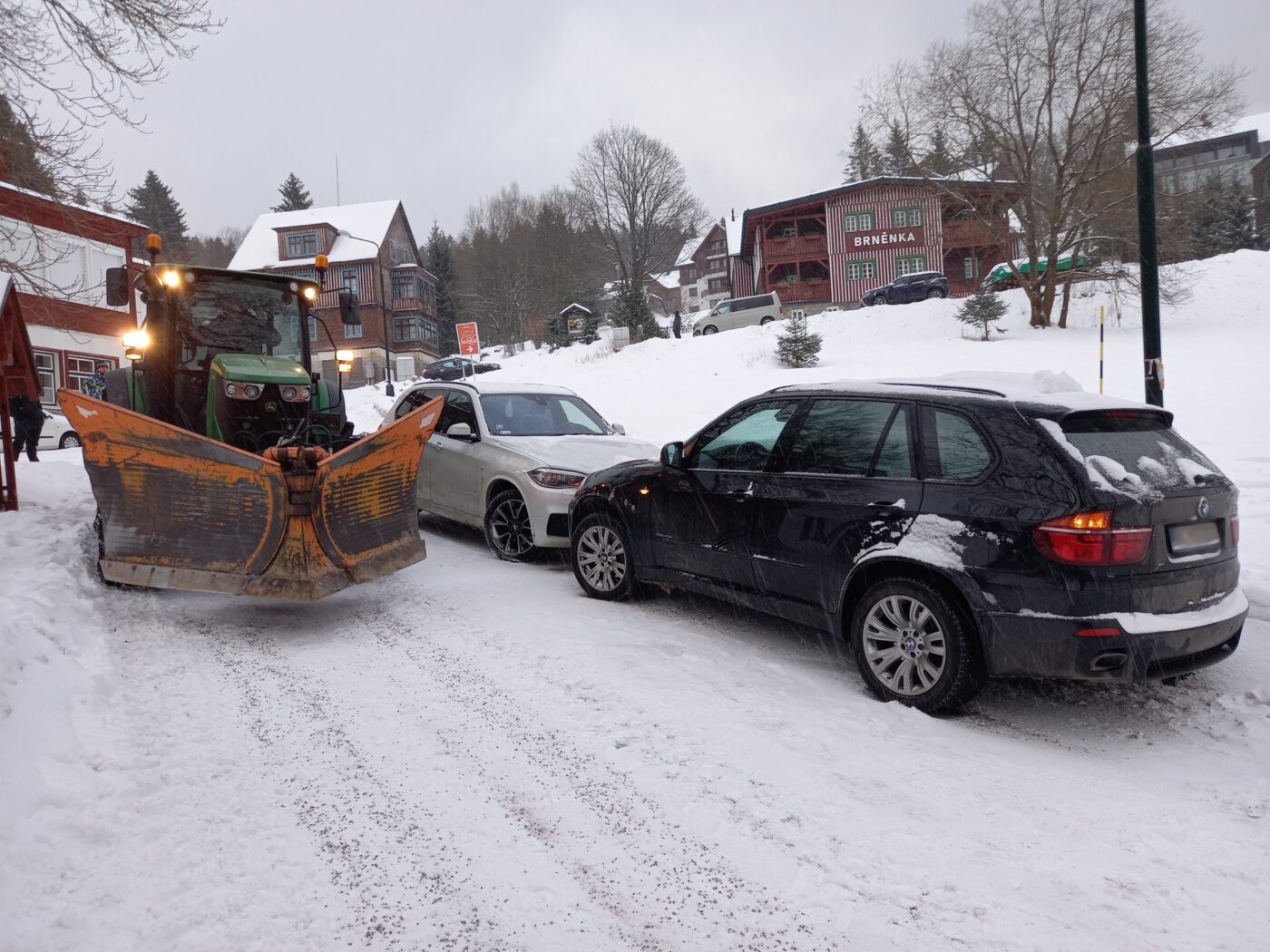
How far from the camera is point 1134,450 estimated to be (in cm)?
426

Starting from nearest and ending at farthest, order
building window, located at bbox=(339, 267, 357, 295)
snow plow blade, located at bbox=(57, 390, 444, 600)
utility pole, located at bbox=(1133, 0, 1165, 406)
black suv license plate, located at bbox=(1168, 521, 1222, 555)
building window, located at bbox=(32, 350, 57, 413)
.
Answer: black suv license plate, located at bbox=(1168, 521, 1222, 555)
snow plow blade, located at bbox=(57, 390, 444, 600)
utility pole, located at bbox=(1133, 0, 1165, 406)
building window, located at bbox=(339, 267, 357, 295)
building window, located at bbox=(32, 350, 57, 413)

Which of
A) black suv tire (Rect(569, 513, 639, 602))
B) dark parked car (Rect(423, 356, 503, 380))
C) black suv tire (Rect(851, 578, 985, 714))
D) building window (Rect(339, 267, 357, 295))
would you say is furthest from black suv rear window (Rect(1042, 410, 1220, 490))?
dark parked car (Rect(423, 356, 503, 380))

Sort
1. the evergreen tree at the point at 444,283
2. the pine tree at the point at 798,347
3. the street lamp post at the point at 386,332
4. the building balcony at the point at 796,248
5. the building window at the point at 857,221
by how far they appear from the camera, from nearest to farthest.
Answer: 1. the pine tree at the point at 798,347
2. the street lamp post at the point at 386,332
3. the building window at the point at 857,221
4. the building balcony at the point at 796,248
5. the evergreen tree at the point at 444,283

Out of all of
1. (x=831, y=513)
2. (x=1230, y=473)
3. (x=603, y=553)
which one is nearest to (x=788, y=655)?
(x=831, y=513)

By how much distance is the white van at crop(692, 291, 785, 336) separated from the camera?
141 feet

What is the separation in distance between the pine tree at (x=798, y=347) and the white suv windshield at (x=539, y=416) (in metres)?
17.2

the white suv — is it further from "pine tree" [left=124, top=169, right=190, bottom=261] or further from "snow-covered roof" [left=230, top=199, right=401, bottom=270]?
"pine tree" [left=124, top=169, right=190, bottom=261]

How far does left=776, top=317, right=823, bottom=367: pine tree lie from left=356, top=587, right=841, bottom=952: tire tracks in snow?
885 inches

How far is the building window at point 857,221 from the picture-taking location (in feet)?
162

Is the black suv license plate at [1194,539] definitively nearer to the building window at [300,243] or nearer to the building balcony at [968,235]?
the building balcony at [968,235]

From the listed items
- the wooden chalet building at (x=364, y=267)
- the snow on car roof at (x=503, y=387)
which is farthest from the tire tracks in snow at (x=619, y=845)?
the wooden chalet building at (x=364, y=267)

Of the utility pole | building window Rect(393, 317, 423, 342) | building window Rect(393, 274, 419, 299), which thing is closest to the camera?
the utility pole

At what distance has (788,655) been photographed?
5555mm

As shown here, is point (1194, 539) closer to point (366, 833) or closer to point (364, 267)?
point (366, 833)
